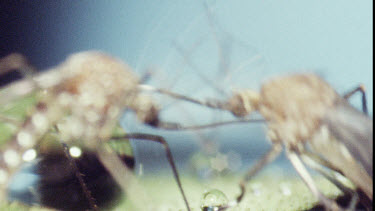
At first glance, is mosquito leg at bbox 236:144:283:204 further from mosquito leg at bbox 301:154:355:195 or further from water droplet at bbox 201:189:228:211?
water droplet at bbox 201:189:228:211

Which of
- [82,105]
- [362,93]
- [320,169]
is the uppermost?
[82,105]

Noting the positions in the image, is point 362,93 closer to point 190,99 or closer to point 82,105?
point 190,99

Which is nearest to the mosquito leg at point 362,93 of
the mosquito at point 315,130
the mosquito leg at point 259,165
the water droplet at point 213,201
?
the mosquito at point 315,130

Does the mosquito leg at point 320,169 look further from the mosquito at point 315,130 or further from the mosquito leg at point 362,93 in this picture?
the mosquito leg at point 362,93

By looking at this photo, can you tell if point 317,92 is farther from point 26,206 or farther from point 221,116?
point 26,206

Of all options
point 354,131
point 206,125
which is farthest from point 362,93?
point 206,125

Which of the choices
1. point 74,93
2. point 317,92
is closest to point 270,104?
point 317,92
